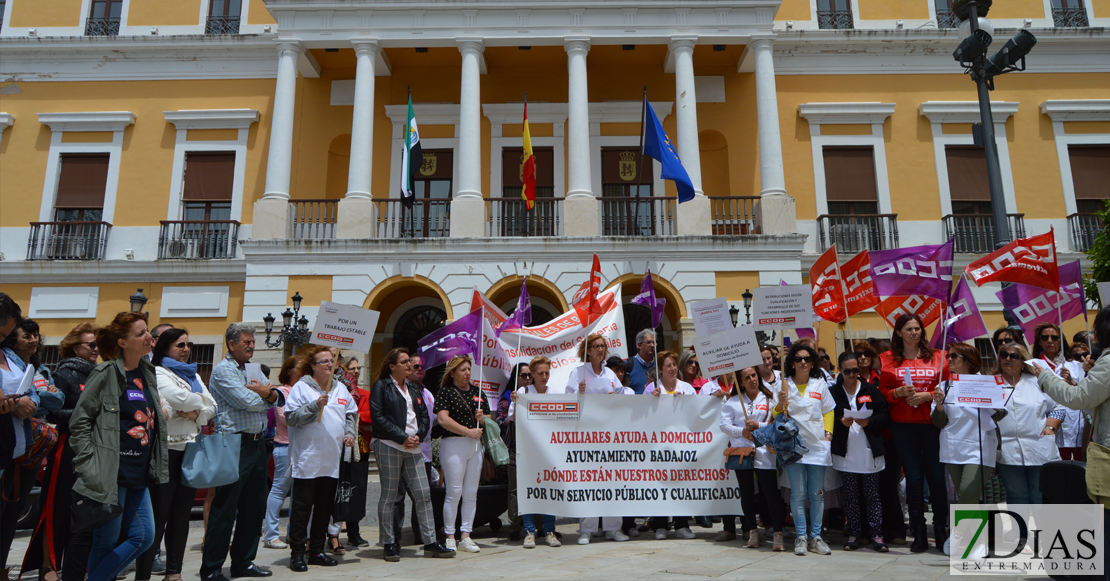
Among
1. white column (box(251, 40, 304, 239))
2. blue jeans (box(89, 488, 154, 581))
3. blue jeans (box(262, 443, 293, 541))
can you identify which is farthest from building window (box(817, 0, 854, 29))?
blue jeans (box(89, 488, 154, 581))

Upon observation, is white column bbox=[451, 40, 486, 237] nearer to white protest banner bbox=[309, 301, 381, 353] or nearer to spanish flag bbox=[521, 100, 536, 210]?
spanish flag bbox=[521, 100, 536, 210]

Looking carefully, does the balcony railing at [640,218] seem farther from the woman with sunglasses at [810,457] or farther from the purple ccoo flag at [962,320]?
the woman with sunglasses at [810,457]

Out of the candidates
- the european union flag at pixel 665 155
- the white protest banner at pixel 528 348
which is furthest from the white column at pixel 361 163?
the white protest banner at pixel 528 348

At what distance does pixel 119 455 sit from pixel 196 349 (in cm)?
1333

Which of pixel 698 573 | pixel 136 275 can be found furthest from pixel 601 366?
pixel 136 275

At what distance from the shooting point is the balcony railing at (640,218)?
15.8 m

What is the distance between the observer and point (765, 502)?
6.85 meters

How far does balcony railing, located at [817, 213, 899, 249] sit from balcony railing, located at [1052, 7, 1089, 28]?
704cm

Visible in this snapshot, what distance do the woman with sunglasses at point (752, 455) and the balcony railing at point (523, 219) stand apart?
9328 millimetres

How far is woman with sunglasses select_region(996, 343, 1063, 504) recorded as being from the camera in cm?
573

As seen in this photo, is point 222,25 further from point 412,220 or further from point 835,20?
point 835,20

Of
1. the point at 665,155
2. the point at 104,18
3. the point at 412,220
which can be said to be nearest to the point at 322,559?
the point at 665,155

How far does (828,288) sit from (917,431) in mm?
2560

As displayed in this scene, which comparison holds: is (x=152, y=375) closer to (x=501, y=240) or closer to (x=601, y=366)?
(x=601, y=366)
